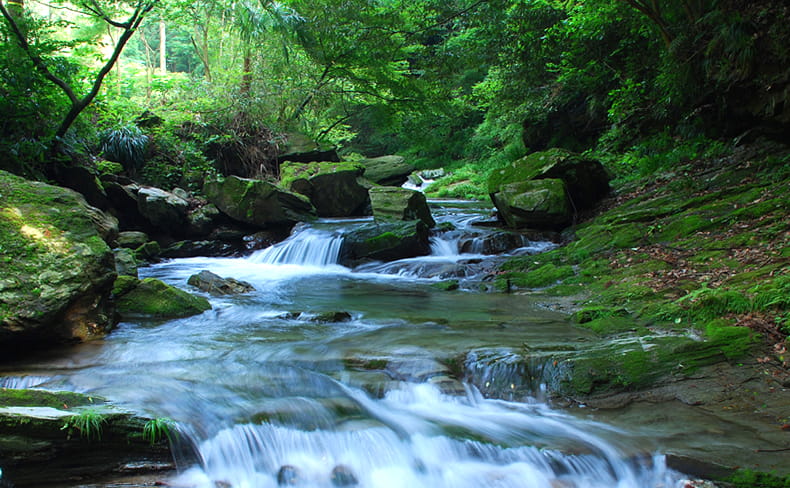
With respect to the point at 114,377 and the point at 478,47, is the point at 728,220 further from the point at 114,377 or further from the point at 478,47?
the point at 114,377

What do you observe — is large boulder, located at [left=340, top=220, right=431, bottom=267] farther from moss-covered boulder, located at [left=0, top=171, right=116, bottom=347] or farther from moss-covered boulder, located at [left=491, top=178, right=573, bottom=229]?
moss-covered boulder, located at [left=0, top=171, right=116, bottom=347]

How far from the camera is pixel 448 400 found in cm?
411

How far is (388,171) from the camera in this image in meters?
21.4

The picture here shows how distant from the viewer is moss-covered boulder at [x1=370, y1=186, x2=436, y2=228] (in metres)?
12.2

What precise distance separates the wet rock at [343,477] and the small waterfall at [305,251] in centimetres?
782

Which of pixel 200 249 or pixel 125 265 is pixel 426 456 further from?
pixel 200 249

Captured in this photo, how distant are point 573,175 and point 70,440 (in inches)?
424

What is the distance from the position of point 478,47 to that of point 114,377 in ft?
35.5

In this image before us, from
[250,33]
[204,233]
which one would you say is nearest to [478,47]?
[250,33]

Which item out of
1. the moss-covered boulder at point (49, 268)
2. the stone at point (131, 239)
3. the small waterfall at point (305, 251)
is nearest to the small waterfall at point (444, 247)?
the small waterfall at point (305, 251)

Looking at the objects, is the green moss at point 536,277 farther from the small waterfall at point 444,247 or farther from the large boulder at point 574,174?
the large boulder at point 574,174

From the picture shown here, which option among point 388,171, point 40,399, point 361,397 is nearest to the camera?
point 40,399

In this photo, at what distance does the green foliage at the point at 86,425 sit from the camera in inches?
111

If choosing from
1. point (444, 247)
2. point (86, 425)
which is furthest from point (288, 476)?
point (444, 247)
